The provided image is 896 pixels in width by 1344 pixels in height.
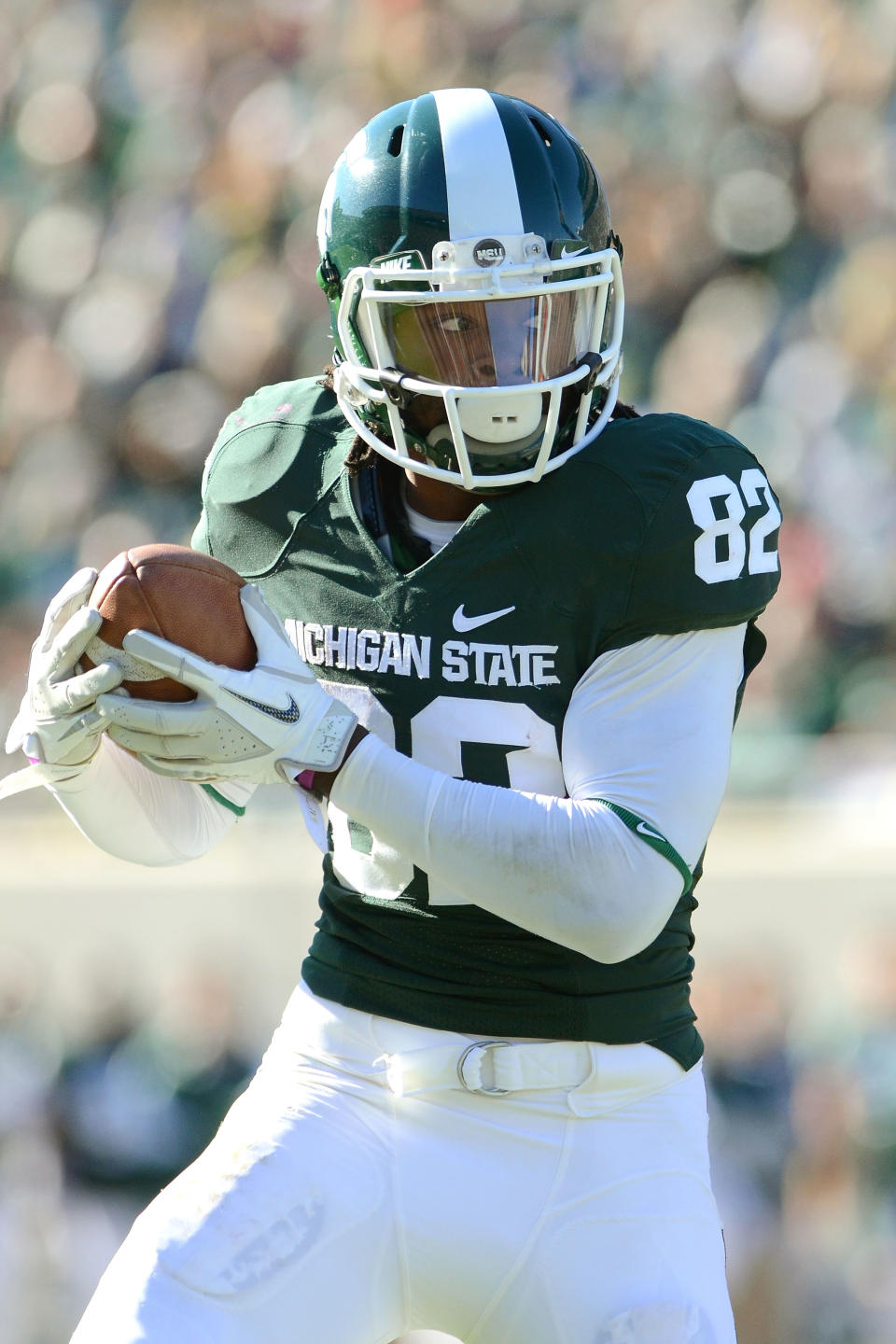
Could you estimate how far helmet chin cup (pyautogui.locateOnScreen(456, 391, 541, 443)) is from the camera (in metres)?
1.60

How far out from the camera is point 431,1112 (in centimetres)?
160

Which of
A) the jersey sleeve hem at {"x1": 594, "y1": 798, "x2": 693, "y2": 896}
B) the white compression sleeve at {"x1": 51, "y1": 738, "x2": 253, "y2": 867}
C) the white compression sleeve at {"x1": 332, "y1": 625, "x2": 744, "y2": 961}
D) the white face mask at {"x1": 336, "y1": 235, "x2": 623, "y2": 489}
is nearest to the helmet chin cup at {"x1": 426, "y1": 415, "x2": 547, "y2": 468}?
the white face mask at {"x1": 336, "y1": 235, "x2": 623, "y2": 489}

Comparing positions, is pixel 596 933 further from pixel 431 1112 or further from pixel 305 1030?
pixel 305 1030

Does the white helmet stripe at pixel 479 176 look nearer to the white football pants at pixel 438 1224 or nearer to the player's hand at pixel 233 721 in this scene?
the player's hand at pixel 233 721

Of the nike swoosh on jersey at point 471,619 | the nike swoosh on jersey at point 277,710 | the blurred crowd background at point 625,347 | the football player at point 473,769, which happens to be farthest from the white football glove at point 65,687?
the blurred crowd background at point 625,347

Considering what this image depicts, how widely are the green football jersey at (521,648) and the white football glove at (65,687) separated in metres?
0.29

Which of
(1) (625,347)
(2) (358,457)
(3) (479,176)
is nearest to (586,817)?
(2) (358,457)

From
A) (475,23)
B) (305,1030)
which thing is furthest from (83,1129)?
(475,23)

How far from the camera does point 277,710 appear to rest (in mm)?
1438

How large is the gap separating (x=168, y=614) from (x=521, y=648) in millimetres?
333

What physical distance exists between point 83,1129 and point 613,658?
2.46 metres

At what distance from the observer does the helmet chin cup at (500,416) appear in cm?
160

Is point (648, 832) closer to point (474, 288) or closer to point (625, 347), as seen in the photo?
point (474, 288)

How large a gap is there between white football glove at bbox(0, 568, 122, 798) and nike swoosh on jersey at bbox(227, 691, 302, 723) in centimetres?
11
